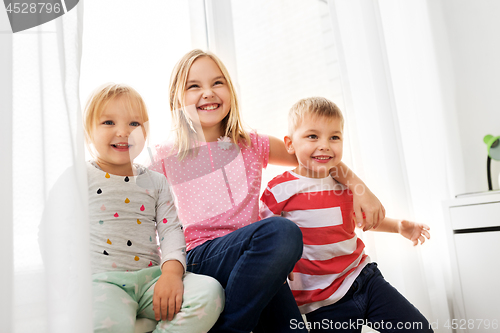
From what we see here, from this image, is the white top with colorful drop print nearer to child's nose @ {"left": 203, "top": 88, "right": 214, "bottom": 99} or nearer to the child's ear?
child's nose @ {"left": 203, "top": 88, "right": 214, "bottom": 99}

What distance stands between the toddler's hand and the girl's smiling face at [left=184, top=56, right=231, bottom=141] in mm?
512

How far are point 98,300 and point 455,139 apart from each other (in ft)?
5.53

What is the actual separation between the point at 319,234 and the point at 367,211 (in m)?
0.16

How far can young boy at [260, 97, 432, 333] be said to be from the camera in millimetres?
979

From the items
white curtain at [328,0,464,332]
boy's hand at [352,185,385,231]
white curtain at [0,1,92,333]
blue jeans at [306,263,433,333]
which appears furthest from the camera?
white curtain at [328,0,464,332]

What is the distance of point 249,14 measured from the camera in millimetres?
1405

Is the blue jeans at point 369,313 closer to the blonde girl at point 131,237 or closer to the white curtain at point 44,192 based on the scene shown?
the blonde girl at point 131,237

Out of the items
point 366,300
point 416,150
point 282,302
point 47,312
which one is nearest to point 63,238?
point 47,312

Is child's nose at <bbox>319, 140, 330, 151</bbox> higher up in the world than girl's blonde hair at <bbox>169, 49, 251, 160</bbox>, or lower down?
lower down

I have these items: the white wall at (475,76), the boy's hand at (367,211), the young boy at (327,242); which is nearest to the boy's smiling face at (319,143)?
the young boy at (327,242)

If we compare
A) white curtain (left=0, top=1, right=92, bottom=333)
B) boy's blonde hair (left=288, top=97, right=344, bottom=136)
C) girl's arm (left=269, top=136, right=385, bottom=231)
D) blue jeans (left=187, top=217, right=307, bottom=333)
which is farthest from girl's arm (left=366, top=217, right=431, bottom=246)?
white curtain (left=0, top=1, right=92, bottom=333)

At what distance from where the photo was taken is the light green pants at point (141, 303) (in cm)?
68

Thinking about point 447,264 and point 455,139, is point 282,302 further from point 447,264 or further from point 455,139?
point 455,139

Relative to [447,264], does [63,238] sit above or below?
above
